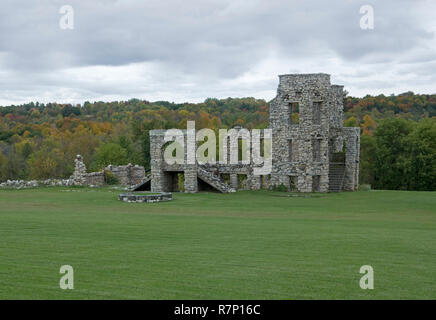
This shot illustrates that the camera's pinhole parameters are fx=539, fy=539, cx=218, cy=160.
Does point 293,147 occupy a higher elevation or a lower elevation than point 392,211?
higher

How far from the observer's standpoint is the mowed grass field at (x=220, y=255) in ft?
29.7

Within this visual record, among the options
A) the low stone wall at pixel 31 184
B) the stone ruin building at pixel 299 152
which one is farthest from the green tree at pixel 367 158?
the low stone wall at pixel 31 184

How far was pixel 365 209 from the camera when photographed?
2612 centimetres

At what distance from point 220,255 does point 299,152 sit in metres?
26.1

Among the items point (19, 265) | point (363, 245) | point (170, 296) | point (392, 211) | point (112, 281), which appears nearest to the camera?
point (170, 296)

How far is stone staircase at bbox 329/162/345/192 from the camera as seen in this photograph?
125 feet

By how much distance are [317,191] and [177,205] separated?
521 inches

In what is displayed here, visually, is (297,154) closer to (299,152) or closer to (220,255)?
(299,152)

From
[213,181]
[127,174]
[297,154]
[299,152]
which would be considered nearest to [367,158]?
[297,154]

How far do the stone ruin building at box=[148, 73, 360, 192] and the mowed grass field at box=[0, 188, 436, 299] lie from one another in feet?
42.8

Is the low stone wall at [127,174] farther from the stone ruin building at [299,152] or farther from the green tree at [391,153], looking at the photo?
the green tree at [391,153]

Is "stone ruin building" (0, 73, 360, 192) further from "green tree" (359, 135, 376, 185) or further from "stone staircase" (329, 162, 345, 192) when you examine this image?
"green tree" (359, 135, 376, 185)
